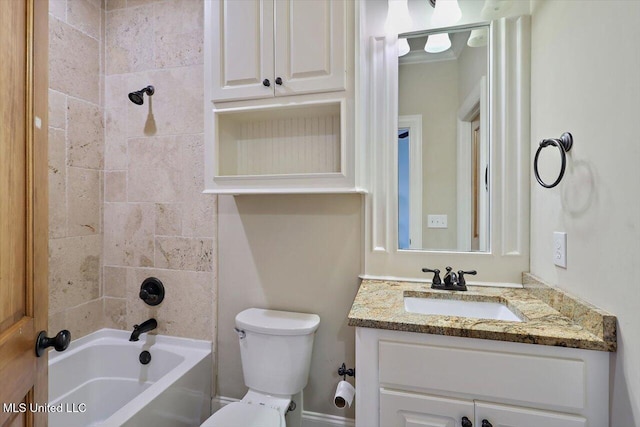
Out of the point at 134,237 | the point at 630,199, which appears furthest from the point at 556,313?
the point at 134,237

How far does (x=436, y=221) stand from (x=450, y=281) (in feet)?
0.97

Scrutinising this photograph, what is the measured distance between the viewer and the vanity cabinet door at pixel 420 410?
3.11 feet

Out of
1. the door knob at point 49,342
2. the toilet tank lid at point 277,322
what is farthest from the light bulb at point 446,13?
the door knob at point 49,342

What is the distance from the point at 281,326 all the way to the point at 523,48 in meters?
1.66

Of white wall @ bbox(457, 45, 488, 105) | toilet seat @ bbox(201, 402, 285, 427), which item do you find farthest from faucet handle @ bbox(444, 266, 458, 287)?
toilet seat @ bbox(201, 402, 285, 427)

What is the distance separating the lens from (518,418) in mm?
902

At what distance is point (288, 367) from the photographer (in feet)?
4.66

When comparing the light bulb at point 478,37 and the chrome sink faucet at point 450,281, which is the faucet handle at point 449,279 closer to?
the chrome sink faucet at point 450,281

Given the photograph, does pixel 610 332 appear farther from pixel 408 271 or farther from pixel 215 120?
pixel 215 120

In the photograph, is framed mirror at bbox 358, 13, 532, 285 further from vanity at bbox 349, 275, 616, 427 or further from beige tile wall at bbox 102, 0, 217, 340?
beige tile wall at bbox 102, 0, 217, 340

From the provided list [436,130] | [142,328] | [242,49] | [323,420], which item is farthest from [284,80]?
[323,420]

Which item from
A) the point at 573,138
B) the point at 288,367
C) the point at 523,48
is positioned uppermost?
the point at 523,48

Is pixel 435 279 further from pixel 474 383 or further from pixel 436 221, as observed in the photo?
pixel 474 383

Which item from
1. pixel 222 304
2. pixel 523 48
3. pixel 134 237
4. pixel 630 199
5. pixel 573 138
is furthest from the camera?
pixel 134 237
